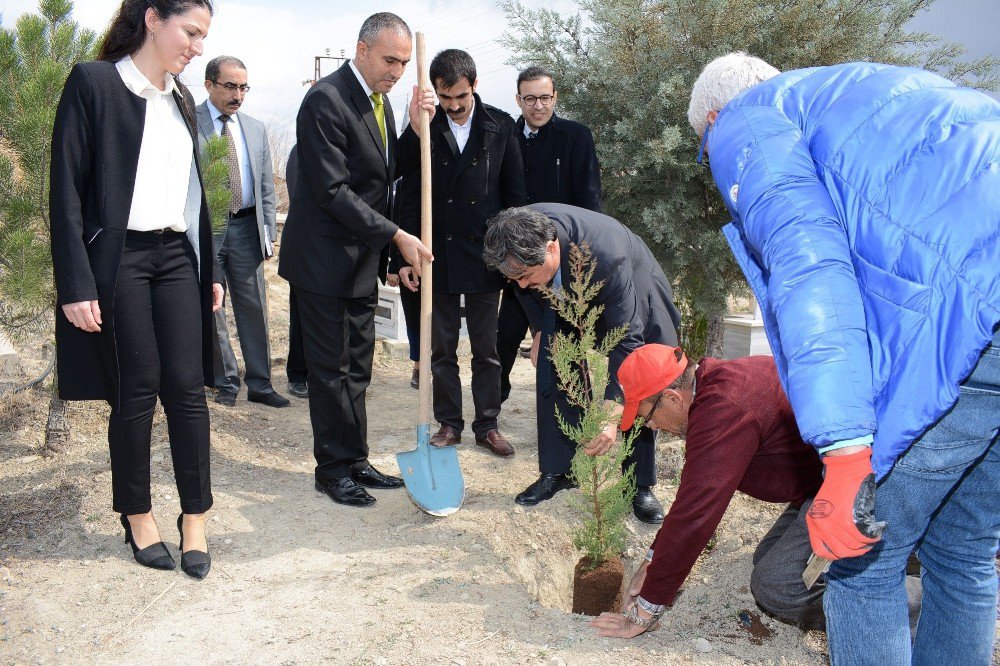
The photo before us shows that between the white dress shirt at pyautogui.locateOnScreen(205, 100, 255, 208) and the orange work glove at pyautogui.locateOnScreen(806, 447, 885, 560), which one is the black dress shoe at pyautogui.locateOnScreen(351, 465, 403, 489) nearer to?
the white dress shirt at pyautogui.locateOnScreen(205, 100, 255, 208)

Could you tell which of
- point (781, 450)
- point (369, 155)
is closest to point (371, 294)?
point (369, 155)

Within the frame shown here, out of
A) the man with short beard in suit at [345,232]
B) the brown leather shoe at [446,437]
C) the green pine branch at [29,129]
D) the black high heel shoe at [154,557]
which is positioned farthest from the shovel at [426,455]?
the green pine branch at [29,129]

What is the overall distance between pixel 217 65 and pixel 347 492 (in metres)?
3.02

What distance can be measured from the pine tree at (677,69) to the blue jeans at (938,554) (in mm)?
3332

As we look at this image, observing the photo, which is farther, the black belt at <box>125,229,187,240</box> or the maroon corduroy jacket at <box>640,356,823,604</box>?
the black belt at <box>125,229,187,240</box>

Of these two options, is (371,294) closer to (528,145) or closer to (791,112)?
(528,145)

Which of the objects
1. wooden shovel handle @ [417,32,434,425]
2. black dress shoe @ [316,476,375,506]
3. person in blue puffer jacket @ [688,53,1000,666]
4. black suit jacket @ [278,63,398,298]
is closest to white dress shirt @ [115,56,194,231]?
black suit jacket @ [278,63,398,298]

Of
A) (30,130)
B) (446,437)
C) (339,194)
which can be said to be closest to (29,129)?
(30,130)

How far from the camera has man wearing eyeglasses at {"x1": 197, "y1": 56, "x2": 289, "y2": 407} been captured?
5.30 metres

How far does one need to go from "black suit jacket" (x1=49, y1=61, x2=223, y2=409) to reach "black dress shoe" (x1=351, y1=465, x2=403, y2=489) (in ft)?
4.49

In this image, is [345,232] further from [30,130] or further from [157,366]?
[30,130]

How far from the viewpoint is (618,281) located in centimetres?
340

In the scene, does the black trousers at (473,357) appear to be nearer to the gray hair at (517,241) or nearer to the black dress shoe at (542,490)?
the black dress shoe at (542,490)

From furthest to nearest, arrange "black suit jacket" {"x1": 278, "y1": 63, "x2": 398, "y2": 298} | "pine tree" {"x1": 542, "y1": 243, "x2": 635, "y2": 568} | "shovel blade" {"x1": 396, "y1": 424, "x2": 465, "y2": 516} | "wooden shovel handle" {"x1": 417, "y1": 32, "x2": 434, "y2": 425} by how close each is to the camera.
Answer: "wooden shovel handle" {"x1": 417, "y1": 32, "x2": 434, "y2": 425}
"shovel blade" {"x1": 396, "y1": 424, "x2": 465, "y2": 516}
"black suit jacket" {"x1": 278, "y1": 63, "x2": 398, "y2": 298}
"pine tree" {"x1": 542, "y1": 243, "x2": 635, "y2": 568}
